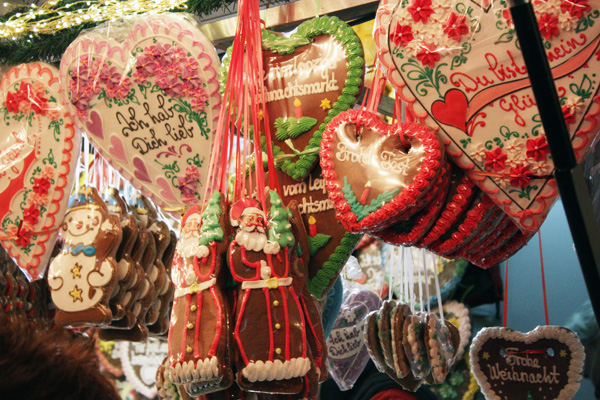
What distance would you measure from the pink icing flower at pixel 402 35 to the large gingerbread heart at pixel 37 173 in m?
1.06

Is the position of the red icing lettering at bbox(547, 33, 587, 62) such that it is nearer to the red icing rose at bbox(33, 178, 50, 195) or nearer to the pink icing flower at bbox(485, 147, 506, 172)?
the pink icing flower at bbox(485, 147, 506, 172)

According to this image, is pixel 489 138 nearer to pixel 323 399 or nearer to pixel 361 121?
pixel 361 121

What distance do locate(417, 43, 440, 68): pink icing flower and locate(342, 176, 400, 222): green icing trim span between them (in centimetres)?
27

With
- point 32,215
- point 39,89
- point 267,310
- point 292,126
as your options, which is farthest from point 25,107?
point 267,310

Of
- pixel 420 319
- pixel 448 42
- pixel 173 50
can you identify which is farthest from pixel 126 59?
pixel 420 319

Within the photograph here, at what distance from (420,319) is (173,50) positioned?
3.13 ft

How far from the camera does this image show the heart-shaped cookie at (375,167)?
3.95 feet

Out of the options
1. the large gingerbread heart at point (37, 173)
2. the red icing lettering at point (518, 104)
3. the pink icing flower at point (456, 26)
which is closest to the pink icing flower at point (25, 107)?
the large gingerbread heart at point (37, 173)

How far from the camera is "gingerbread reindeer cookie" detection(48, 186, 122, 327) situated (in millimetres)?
1666

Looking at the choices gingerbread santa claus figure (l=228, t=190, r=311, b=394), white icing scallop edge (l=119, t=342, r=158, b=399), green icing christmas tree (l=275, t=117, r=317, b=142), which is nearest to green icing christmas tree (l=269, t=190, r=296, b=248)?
gingerbread santa claus figure (l=228, t=190, r=311, b=394)

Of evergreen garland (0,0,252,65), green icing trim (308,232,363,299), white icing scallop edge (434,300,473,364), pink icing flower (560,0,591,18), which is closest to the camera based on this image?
pink icing flower (560,0,591,18)

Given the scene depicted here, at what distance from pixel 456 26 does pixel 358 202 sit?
391 mm

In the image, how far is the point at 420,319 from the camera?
160 cm

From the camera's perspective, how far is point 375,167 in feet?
4.15
